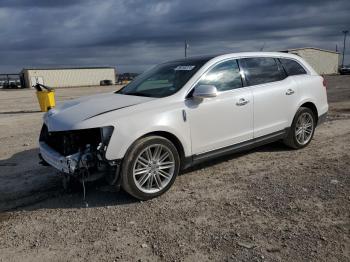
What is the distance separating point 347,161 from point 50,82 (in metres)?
71.8

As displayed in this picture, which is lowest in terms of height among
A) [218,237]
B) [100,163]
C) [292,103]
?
[218,237]

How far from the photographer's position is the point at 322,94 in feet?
→ 22.0

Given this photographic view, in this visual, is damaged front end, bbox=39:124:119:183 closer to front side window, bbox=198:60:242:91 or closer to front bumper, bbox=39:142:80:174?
front bumper, bbox=39:142:80:174

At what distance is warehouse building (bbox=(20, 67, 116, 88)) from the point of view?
68938 mm

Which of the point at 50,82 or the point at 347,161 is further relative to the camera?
the point at 50,82

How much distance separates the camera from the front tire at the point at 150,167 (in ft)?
14.0

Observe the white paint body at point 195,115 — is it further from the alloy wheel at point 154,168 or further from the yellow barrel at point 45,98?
the yellow barrel at point 45,98

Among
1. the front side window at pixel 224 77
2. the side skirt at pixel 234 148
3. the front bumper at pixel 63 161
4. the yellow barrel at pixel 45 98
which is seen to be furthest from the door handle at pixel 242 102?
the yellow barrel at pixel 45 98

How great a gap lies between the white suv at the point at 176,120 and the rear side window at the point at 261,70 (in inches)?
0.7

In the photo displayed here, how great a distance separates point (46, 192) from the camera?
493 centimetres

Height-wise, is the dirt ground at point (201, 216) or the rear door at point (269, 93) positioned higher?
the rear door at point (269, 93)

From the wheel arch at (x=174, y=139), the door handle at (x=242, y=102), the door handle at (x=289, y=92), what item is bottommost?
the wheel arch at (x=174, y=139)

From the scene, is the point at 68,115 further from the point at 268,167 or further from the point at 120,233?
the point at 268,167

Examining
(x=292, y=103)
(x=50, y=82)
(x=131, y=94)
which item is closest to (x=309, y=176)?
(x=292, y=103)
